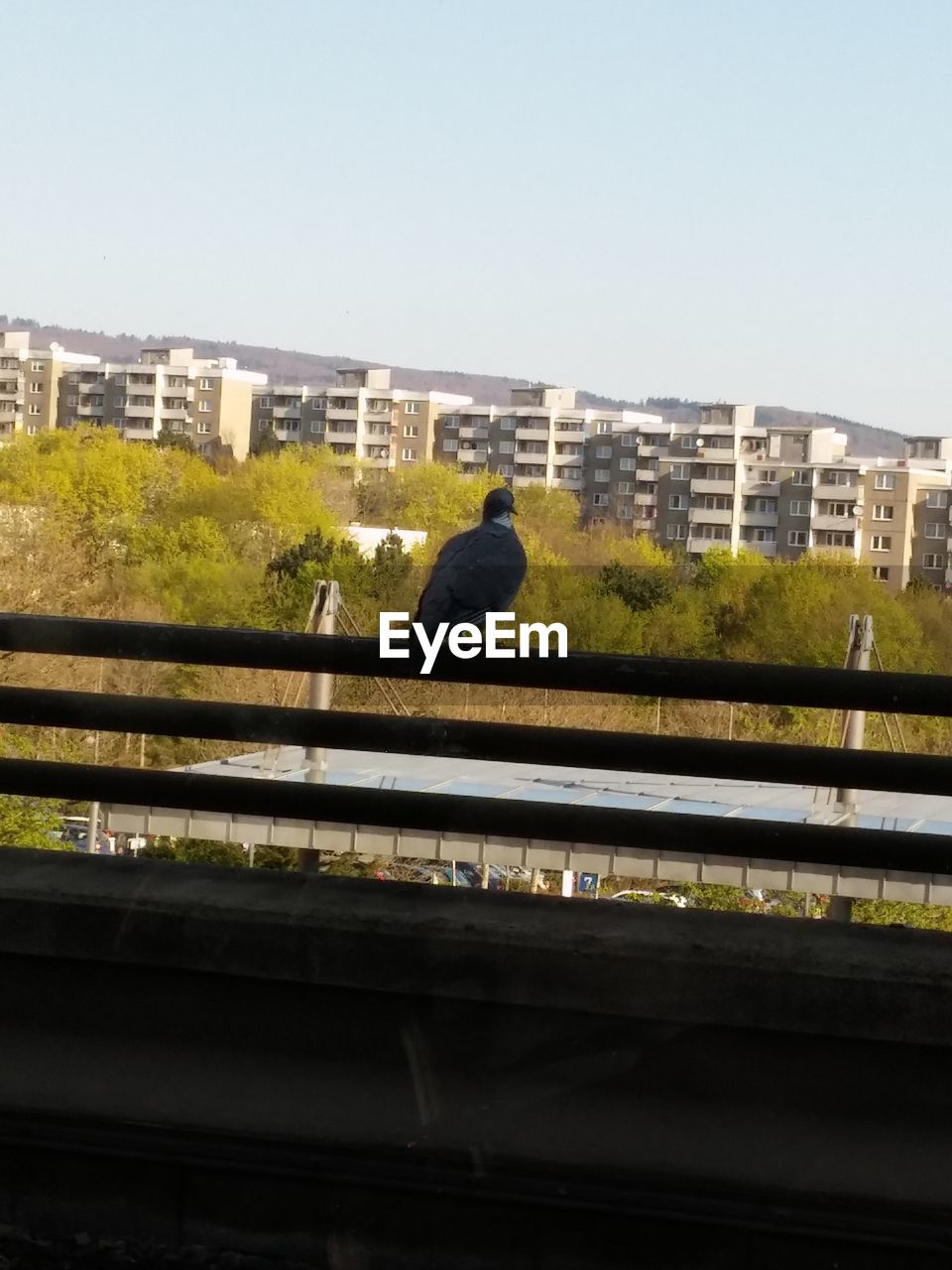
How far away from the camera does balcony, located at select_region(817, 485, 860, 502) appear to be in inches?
5595

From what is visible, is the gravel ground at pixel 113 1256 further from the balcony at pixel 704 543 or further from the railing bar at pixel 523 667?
the balcony at pixel 704 543

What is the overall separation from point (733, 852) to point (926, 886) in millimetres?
10008

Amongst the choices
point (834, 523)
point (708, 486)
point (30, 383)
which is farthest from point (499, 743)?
point (30, 383)

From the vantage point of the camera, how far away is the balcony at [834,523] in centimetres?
14276

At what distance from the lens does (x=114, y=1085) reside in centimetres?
297

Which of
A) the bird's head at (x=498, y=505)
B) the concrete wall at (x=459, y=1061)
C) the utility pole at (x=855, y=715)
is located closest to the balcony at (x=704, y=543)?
the utility pole at (x=855, y=715)

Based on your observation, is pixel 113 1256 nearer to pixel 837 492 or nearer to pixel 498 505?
pixel 498 505

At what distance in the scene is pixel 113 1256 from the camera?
9.40 ft

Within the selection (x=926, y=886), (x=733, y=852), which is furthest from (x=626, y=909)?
(x=926, y=886)

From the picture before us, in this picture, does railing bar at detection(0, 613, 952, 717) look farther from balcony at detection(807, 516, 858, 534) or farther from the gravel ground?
balcony at detection(807, 516, 858, 534)

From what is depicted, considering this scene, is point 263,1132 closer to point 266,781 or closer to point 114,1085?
point 114,1085

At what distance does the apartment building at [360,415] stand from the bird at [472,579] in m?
178

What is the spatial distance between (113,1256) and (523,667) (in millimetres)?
1253

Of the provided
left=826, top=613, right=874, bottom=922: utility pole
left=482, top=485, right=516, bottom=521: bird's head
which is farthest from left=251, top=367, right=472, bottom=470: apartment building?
left=482, top=485, right=516, bottom=521: bird's head
